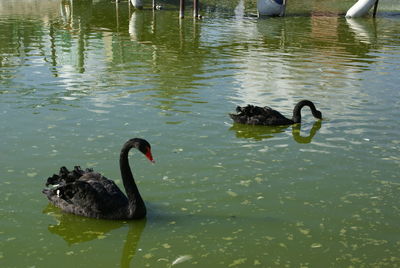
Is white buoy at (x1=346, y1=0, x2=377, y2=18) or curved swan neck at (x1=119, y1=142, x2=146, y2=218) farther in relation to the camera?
white buoy at (x1=346, y1=0, x2=377, y2=18)

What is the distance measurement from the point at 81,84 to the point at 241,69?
4.17 metres

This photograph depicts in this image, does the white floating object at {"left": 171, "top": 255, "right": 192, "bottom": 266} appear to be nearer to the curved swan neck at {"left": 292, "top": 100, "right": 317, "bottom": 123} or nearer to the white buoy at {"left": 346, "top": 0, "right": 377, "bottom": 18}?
the curved swan neck at {"left": 292, "top": 100, "right": 317, "bottom": 123}

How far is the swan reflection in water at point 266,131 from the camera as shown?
9.91 meters

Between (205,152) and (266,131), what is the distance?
1801 millimetres

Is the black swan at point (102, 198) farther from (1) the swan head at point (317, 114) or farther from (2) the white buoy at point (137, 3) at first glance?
(2) the white buoy at point (137, 3)

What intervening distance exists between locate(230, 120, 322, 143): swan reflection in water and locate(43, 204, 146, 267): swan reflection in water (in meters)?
3.64

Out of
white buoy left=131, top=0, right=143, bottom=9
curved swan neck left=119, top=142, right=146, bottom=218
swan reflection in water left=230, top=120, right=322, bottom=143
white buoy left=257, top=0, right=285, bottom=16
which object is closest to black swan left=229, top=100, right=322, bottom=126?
swan reflection in water left=230, top=120, right=322, bottom=143

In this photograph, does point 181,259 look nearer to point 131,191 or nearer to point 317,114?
point 131,191

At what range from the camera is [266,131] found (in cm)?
1030

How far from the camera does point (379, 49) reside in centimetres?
1975

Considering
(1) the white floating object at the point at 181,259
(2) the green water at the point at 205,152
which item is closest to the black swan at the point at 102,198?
(2) the green water at the point at 205,152

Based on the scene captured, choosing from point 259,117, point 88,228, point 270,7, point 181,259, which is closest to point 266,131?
point 259,117

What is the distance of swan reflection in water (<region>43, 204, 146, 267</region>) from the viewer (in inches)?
248

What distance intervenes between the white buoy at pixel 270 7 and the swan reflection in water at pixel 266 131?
19420 millimetres
